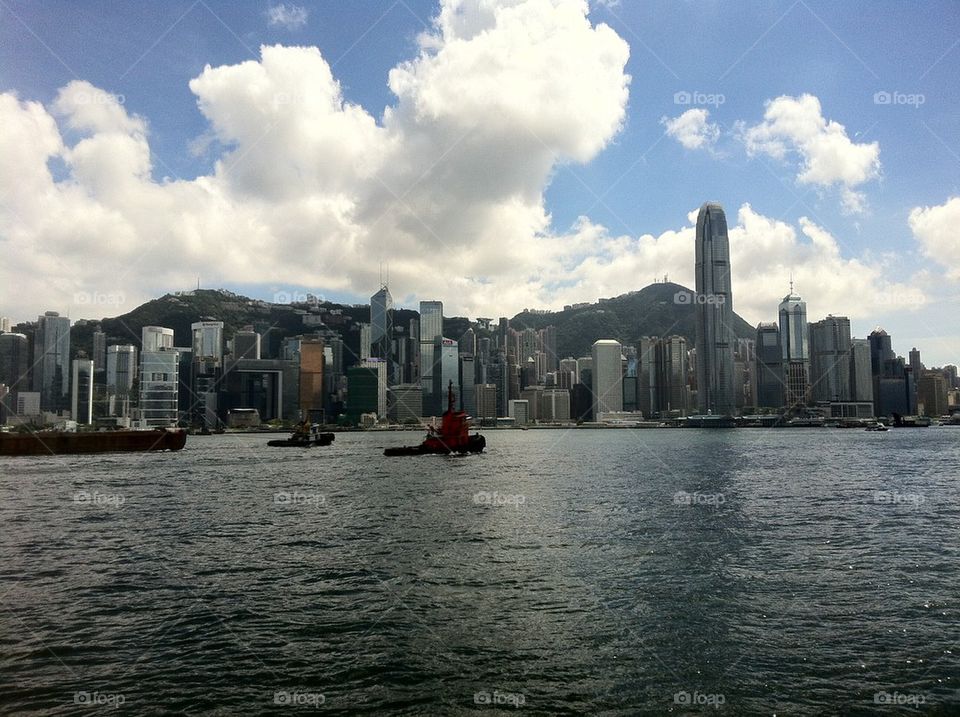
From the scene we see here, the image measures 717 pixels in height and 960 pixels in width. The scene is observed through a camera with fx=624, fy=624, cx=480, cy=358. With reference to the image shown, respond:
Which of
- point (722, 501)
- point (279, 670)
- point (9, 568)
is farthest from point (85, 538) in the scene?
point (722, 501)

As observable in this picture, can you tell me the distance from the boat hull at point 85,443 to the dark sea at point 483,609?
313 ft

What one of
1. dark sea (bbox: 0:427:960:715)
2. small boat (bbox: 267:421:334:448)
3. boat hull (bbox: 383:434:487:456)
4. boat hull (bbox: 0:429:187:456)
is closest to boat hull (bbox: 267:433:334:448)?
small boat (bbox: 267:421:334:448)

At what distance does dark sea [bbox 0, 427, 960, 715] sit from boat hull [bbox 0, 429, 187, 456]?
95.4 m

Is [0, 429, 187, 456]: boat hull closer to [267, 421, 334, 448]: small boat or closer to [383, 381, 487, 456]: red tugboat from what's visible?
[267, 421, 334, 448]: small boat

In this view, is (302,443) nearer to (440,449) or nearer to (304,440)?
(304,440)

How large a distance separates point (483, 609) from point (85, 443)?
454 feet

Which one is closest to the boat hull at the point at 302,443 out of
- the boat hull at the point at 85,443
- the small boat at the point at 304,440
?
the small boat at the point at 304,440

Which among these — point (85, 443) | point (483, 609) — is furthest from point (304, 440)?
point (483, 609)

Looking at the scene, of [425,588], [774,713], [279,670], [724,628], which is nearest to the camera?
[774,713]

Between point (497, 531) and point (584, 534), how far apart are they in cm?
509

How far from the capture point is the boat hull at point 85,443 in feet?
413

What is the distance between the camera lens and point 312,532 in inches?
1475

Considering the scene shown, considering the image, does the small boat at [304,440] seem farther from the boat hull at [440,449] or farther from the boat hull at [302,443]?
the boat hull at [440,449]

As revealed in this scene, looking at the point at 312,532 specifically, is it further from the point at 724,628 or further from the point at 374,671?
the point at 724,628
